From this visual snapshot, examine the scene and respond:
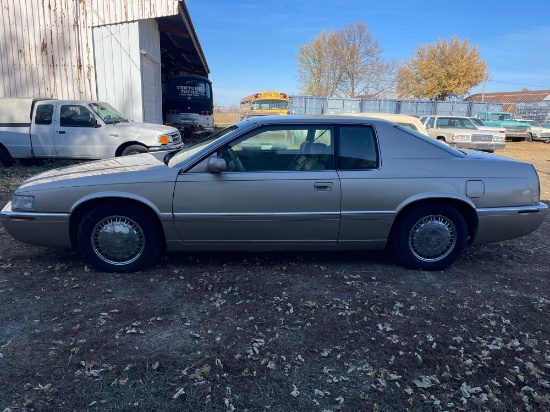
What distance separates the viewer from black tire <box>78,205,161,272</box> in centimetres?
396

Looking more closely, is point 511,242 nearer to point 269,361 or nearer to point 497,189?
point 497,189

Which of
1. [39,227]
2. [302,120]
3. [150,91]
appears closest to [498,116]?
[150,91]

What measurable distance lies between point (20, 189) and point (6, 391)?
216cm

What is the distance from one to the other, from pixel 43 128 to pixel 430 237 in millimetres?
9050

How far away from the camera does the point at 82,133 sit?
976 cm

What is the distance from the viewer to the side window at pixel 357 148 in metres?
4.10

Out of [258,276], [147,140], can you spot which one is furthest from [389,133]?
[147,140]

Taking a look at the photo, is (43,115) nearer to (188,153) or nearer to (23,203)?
(23,203)

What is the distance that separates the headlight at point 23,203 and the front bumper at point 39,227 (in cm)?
4

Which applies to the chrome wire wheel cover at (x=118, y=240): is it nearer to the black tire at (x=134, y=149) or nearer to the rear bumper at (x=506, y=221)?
the rear bumper at (x=506, y=221)

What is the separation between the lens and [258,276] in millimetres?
4039

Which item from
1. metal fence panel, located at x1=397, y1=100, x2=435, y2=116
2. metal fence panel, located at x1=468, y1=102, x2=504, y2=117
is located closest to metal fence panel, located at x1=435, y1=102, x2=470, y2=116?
metal fence panel, located at x1=468, y1=102, x2=504, y2=117

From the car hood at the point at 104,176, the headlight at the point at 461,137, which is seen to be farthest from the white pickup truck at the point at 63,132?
the headlight at the point at 461,137

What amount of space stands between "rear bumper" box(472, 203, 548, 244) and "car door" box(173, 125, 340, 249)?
144 centimetres
